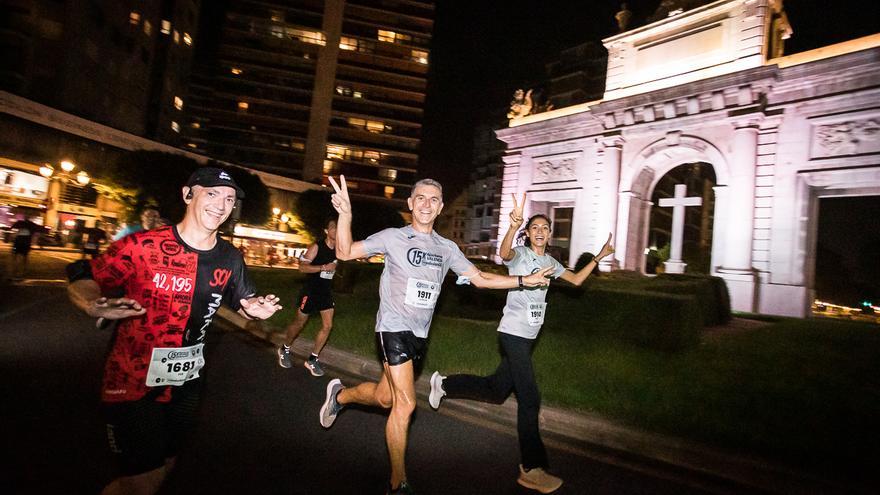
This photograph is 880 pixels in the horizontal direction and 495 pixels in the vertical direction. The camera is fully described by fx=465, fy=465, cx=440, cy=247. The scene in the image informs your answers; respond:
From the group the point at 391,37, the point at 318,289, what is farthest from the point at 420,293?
the point at 391,37

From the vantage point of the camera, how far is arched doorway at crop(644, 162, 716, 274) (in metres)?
36.6

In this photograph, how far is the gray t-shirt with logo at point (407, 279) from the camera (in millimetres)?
3408

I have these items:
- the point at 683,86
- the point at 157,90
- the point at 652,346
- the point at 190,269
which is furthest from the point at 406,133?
the point at 190,269

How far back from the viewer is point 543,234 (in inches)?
171

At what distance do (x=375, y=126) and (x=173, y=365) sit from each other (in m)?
74.4

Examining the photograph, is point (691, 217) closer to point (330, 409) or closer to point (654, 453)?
point (654, 453)

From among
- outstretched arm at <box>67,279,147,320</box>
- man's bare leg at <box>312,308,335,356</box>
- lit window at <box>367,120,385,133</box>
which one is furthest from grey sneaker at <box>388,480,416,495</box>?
lit window at <box>367,120,385,133</box>

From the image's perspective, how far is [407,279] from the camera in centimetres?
342

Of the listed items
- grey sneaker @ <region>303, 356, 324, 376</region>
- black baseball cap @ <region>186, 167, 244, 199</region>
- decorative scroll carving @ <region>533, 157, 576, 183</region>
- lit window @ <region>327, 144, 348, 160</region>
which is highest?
lit window @ <region>327, 144, 348, 160</region>

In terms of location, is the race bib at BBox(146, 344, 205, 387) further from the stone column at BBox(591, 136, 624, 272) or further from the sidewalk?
the stone column at BBox(591, 136, 624, 272)

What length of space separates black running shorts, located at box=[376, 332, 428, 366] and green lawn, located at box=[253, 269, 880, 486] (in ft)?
9.21

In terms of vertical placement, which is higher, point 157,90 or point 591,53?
point 591,53

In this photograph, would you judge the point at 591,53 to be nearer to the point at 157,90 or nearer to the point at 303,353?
the point at 157,90

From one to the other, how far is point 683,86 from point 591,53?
53.2m
